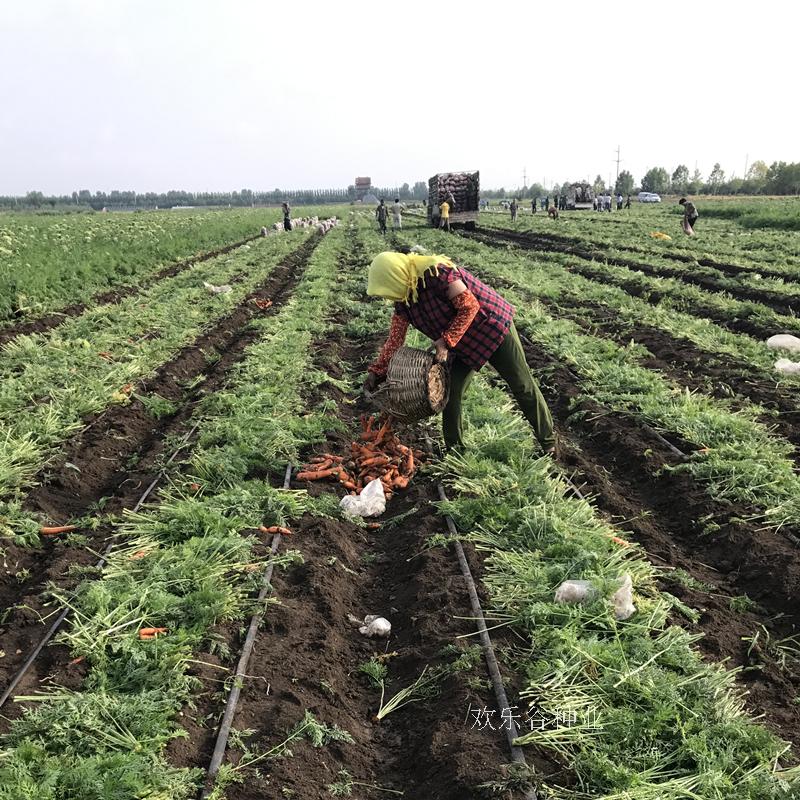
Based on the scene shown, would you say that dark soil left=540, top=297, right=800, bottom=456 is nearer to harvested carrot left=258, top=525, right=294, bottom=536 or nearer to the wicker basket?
the wicker basket

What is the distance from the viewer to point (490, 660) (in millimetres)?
3174

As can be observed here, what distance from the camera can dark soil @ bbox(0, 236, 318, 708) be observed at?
371cm

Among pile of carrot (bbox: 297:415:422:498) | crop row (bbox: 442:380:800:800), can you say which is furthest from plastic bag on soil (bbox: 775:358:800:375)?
pile of carrot (bbox: 297:415:422:498)

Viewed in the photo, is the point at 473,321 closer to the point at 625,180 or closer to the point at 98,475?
the point at 98,475

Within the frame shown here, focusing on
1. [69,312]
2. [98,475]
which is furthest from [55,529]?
[69,312]

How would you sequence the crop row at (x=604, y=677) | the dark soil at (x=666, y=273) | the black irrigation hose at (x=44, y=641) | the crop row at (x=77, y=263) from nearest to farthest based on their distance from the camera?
the crop row at (x=604, y=677) < the black irrigation hose at (x=44, y=641) < the dark soil at (x=666, y=273) < the crop row at (x=77, y=263)

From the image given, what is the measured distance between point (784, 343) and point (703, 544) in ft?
16.7

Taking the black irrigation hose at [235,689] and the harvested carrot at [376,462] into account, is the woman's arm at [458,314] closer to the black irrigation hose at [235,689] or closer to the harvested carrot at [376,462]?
the harvested carrot at [376,462]

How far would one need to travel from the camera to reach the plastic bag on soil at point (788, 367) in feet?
23.8

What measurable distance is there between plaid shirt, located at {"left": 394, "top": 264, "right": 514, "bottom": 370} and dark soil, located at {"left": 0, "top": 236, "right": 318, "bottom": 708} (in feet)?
9.24

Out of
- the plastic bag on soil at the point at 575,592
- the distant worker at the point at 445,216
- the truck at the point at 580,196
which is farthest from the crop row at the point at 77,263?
the truck at the point at 580,196

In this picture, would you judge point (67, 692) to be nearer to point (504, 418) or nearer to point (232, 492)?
point (232, 492)

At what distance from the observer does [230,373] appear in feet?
26.6

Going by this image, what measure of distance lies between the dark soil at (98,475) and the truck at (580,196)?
45.4 m
